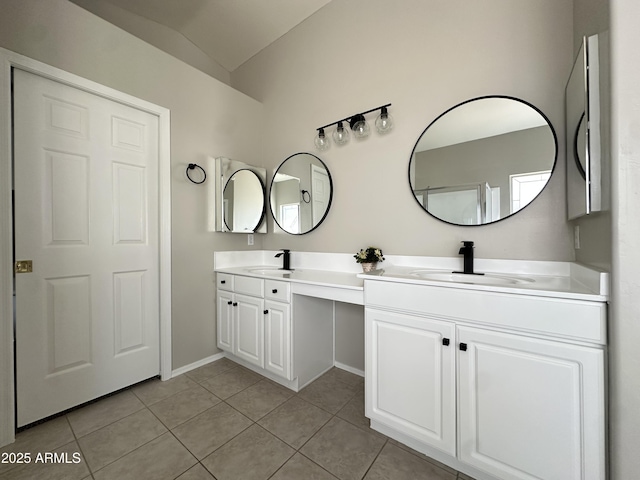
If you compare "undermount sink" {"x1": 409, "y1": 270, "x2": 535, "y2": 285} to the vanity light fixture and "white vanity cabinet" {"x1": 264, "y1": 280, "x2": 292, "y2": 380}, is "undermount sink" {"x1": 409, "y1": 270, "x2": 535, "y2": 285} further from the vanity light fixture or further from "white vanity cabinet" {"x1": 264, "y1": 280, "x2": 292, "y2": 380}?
the vanity light fixture

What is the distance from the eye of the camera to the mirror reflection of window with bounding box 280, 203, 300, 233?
2.47m

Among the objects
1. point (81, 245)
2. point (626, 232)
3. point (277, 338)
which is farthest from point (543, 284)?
point (81, 245)

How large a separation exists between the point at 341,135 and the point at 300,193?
0.64 metres

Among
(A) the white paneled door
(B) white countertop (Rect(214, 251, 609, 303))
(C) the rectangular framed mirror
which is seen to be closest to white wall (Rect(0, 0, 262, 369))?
(A) the white paneled door

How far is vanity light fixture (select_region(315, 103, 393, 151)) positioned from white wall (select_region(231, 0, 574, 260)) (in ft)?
0.20

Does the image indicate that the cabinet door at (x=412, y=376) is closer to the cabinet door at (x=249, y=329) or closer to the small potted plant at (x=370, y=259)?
the small potted plant at (x=370, y=259)

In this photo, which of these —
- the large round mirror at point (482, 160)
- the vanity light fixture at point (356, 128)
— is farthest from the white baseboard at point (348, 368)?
the vanity light fixture at point (356, 128)

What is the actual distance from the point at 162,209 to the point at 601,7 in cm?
259

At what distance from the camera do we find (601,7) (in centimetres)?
95

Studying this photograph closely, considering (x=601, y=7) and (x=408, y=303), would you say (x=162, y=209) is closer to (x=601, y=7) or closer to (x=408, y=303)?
(x=408, y=303)

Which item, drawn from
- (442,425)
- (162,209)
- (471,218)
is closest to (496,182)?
→ (471,218)

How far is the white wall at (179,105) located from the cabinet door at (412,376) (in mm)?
1573

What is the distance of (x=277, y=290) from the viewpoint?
6.33ft

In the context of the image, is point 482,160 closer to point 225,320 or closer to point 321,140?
point 321,140
